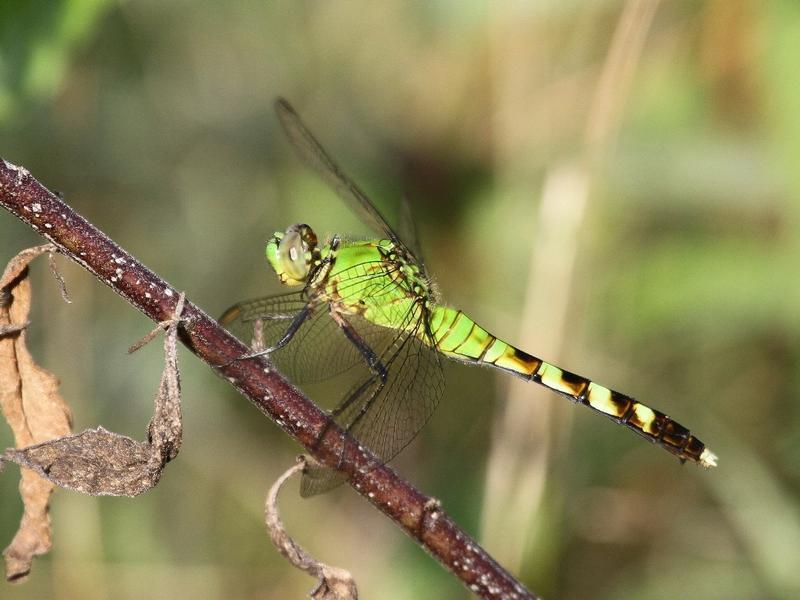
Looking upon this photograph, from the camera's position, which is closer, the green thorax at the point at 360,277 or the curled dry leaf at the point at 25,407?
the curled dry leaf at the point at 25,407

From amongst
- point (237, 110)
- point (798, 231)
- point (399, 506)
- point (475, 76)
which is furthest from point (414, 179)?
point (399, 506)

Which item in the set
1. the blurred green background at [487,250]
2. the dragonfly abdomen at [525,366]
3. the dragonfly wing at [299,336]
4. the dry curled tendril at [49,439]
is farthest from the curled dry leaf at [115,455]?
the blurred green background at [487,250]

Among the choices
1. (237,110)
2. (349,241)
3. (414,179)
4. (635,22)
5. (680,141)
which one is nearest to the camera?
(349,241)

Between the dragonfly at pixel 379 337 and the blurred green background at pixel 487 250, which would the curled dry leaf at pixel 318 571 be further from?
the blurred green background at pixel 487 250

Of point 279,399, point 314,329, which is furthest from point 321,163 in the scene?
point 279,399

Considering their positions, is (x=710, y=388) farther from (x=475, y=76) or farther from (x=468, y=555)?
(x=468, y=555)

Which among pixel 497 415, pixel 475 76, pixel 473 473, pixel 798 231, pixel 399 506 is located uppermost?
pixel 475 76
